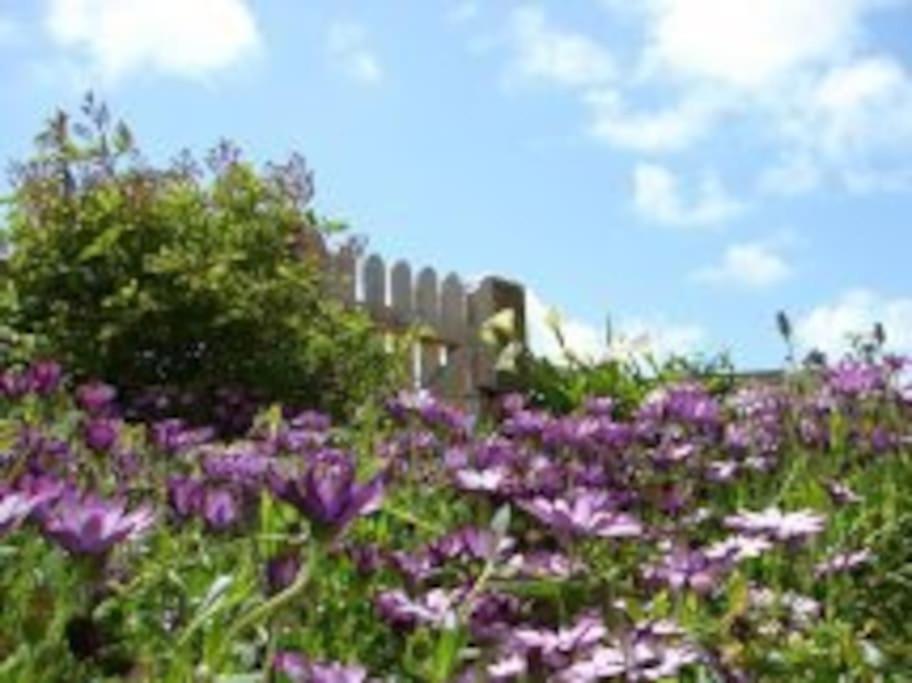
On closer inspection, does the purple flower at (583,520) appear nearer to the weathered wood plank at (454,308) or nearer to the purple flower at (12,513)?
the purple flower at (12,513)

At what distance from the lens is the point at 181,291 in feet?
26.8

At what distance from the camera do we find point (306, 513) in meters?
1.56

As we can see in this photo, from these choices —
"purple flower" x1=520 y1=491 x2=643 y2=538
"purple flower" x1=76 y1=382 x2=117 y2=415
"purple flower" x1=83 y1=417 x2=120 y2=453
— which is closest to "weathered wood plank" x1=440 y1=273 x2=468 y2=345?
"purple flower" x1=76 y1=382 x2=117 y2=415

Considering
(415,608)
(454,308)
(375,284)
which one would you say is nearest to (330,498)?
(415,608)

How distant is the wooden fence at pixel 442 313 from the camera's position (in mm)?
10984

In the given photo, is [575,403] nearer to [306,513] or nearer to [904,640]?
[904,640]

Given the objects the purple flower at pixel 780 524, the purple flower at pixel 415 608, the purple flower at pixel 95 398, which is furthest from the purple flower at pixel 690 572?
the purple flower at pixel 95 398

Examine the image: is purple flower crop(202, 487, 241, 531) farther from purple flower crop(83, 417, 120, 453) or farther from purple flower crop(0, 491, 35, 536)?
purple flower crop(0, 491, 35, 536)

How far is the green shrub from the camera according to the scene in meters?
8.16

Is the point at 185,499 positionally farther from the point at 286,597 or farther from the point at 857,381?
the point at 857,381

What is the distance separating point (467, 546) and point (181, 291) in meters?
6.08

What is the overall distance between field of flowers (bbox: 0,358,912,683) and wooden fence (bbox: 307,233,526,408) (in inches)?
254

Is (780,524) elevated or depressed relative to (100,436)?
depressed

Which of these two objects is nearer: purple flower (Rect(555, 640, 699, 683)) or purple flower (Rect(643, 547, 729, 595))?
purple flower (Rect(555, 640, 699, 683))
